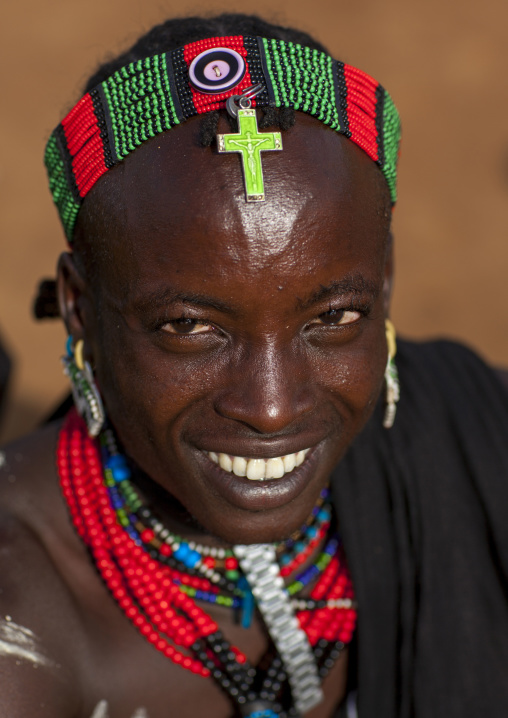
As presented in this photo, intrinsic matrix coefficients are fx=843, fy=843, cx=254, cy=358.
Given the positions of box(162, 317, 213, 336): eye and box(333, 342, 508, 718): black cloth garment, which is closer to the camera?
box(162, 317, 213, 336): eye

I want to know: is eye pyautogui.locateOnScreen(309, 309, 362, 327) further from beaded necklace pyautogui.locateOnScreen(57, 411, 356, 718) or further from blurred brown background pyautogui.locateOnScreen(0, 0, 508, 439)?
blurred brown background pyautogui.locateOnScreen(0, 0, 508, 439)

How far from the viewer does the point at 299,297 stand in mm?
1870

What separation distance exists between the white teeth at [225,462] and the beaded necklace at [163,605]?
0.50 metres

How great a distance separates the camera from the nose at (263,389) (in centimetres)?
188

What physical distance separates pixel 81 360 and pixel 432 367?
132cm

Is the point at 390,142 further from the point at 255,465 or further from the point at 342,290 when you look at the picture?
the point at 255,465

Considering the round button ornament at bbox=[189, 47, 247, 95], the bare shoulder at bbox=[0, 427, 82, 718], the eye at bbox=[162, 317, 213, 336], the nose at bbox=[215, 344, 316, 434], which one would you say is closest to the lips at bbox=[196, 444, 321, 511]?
the nose at bbox=[215, 344, 316, 434]

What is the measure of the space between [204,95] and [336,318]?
593 mm

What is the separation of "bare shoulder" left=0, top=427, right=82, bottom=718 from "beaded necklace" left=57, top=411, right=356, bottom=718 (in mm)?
91

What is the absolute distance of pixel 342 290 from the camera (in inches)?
76.3

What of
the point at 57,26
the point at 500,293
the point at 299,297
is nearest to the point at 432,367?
the point at 299,297

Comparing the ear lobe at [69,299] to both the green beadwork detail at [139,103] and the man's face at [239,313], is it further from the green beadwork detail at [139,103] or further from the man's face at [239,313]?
the green beadwork detail at [139,103]

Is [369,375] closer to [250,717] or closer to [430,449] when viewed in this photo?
[430,449]

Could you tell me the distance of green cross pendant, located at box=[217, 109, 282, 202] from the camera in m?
1.81
